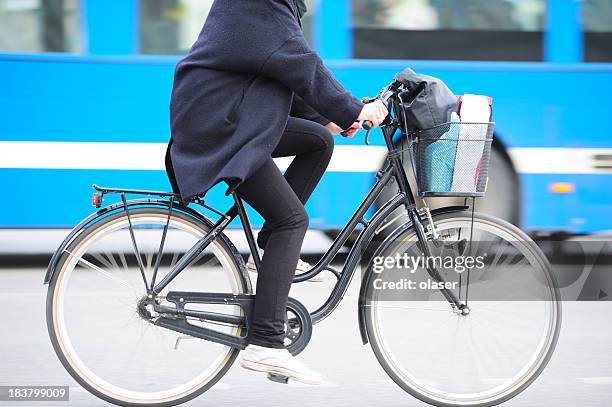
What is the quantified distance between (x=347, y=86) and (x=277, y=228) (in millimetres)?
4229

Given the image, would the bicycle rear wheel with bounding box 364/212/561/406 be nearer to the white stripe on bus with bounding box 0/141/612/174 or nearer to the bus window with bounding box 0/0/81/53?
the white stripe on bus with bounding box 0/141/612/174

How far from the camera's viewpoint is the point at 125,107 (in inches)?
304

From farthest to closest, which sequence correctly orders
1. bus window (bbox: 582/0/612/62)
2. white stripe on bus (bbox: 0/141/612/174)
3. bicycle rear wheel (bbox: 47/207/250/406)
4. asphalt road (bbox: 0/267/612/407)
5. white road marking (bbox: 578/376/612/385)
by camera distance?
bus window (bbox: 582/0/612/62) → white stripe on bus (bbox: 0/141/612/174) → white road marking (bbox: 578/376/612/385) → asphalt road (bbox: 0/267/612/407) → bicycle rear wheel (bbox: 47/207/250/406)

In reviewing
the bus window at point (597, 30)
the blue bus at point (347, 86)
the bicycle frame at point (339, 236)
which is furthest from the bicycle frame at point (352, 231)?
the bus window at point (597, 30)

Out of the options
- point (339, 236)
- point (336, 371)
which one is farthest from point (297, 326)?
point (336, 371)

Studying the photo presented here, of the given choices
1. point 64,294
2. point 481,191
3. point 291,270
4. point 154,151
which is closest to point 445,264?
point 481,191

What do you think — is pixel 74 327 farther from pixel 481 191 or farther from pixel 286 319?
pixel 481 191

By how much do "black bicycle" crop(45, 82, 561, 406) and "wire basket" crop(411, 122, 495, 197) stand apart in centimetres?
1

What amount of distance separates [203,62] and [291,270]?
84 cm

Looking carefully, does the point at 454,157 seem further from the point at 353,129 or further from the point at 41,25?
the point at 41,25

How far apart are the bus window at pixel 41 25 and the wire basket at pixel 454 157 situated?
15.4 feet

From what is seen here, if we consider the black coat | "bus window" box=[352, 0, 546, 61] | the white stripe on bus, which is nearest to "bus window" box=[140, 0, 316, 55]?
"bus window" box=[352, 0, 546, 61]

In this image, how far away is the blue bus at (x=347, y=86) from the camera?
7.64 meters

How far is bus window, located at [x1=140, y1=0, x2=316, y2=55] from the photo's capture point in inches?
305
